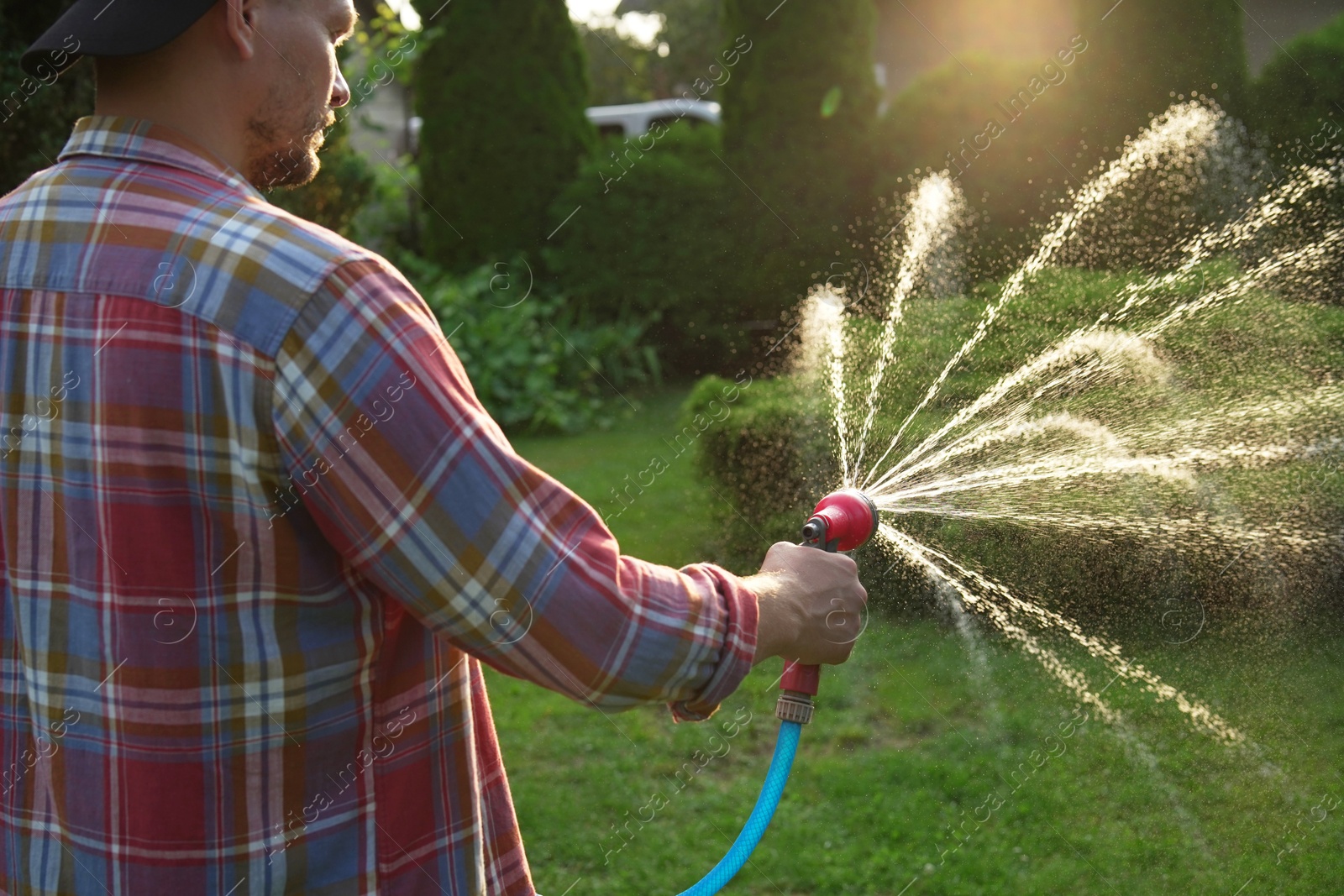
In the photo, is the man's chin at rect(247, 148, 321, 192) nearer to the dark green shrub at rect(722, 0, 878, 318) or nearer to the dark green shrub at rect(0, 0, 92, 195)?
the dark green shrub at rect(0, 0, 92, 195)

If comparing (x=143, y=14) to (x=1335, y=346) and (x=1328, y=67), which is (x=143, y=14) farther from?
(x=1328, y=67)

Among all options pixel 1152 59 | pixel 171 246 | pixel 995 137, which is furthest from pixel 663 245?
pixel 171 246

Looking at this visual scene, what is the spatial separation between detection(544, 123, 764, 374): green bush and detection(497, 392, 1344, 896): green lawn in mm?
5797

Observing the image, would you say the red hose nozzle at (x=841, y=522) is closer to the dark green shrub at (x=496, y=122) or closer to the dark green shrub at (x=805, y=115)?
the dark green shrub at (x=805, y=115)

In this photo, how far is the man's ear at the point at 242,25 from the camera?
127 cm

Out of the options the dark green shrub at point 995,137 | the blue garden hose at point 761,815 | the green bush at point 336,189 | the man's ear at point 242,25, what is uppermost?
the dark green shrub at point 995,137

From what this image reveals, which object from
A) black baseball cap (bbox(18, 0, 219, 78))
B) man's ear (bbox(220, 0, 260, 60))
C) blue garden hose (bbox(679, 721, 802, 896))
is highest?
man's ear (bbox(220, 0, 260, 60))

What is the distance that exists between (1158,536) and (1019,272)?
1.91 meters

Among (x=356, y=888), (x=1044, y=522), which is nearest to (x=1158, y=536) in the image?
(x=1044, y=522)

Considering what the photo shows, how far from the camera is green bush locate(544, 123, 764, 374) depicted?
10055mm

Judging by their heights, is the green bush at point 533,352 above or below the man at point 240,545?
below

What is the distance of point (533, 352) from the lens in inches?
387

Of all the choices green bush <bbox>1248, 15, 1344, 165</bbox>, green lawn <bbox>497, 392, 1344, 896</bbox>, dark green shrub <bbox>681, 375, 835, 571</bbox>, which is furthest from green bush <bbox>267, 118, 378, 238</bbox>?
green bush <bbox>1248, 15, 1344, 165</bbox>

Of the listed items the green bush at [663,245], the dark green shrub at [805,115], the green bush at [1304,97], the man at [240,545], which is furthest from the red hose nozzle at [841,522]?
the green bush at [663,245]
